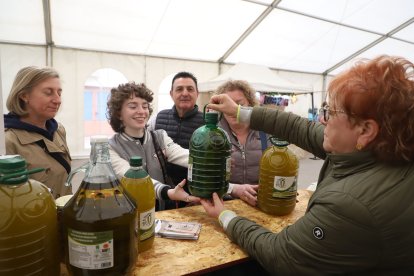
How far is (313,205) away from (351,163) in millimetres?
186

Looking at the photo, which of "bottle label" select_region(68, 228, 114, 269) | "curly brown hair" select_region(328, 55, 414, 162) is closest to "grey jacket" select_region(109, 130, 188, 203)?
"bottle label" select_region(68, 228, 114, 269)

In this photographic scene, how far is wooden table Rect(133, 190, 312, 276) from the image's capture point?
924 mm

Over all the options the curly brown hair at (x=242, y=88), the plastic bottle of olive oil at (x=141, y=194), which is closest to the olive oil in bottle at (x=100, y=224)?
the plastic bottle of olive oil at (x=141, y=194)

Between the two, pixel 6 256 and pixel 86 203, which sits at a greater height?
pixel 86 203

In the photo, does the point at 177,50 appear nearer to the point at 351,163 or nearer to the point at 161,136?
the point at 161,136

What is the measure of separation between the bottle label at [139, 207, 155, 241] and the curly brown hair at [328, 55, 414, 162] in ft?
2.53


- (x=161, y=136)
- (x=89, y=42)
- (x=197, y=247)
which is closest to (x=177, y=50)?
(x=89, y=42)

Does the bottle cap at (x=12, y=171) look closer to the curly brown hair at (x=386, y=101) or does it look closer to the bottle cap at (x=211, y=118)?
the bottle cap at (x=211, y=118)

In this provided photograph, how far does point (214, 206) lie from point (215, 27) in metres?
4.86

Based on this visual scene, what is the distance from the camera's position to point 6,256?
660mm

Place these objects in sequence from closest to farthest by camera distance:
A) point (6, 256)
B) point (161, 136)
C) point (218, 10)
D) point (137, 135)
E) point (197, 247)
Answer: point (6, 256), point (197, 247), point (137, 135), point (161, 136), point (218, 10)

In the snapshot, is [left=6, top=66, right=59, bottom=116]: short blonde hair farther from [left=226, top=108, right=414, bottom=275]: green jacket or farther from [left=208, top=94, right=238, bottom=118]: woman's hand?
[left=226, top=108, right=414, bottom=275]: green jacket

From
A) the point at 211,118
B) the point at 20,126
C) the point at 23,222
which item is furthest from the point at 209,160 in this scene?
the point at 20,126

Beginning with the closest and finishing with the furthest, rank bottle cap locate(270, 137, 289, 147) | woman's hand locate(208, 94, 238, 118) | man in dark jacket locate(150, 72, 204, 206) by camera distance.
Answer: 1. bottle cap locate(270, 137, 289, 147)
2. woman's hand locate(208, 94, 238, 118)
3. man in dark jacket locate(150, 72, 204, 206)
